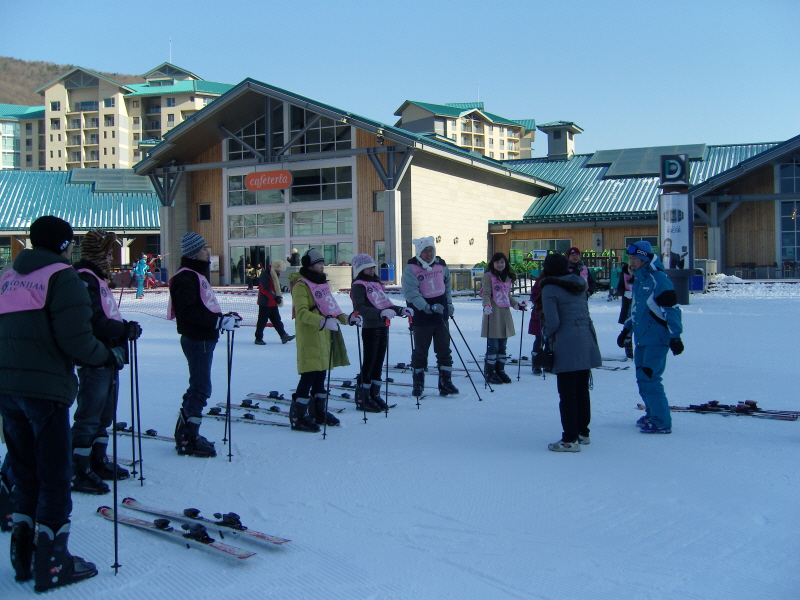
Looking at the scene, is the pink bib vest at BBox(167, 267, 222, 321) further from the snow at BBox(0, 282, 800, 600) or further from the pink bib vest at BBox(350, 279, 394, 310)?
the pink bib vest at BBox(350, 279, 394, 310)

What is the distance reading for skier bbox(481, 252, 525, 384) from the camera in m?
8.88

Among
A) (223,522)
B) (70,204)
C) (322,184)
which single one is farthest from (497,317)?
(70,204)

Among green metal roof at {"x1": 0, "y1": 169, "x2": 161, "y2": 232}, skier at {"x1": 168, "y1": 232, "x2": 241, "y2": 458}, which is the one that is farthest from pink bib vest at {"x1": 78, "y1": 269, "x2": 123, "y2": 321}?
green metal roof at {"x1": 0, "y1": 169, "x2": 161, "y2": 232}

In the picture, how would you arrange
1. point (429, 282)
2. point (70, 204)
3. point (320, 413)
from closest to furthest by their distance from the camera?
point (320, 413) < point (429, 282) < point (70, 204)

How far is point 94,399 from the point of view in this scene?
4.61 metres

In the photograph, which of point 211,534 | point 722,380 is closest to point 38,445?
point 211,534

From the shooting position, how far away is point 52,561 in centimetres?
322

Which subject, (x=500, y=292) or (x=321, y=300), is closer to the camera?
(x=321, y=300)

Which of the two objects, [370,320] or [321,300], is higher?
[321,300]

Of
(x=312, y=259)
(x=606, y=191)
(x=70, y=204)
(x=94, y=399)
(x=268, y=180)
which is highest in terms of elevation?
(x=70, y=204)

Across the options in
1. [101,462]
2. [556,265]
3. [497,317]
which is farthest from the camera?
[497,317]

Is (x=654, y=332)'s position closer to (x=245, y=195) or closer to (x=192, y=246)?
(x=192, y=246)

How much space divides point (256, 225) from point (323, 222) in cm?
351

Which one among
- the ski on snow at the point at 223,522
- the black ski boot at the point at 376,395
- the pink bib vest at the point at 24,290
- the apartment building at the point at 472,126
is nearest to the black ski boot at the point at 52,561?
the ski on snow at the point at 223,522
